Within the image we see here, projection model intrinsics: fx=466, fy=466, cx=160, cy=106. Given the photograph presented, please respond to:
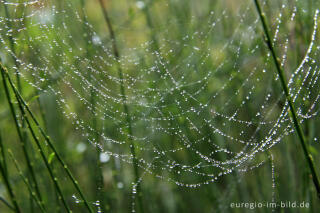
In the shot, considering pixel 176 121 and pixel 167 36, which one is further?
pixel 167 36

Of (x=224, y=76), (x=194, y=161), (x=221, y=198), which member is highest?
(x=224, y=76)

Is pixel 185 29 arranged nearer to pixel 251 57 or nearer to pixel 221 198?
pixel 251 57

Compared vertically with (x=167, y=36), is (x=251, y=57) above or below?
below

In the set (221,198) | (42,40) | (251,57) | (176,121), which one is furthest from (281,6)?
(42,40)

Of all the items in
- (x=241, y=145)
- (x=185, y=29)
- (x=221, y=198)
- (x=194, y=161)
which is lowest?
(x=221, y=198)

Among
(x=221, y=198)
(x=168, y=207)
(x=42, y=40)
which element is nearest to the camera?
(x=221, y=198)

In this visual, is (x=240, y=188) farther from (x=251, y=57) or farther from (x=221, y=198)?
(x=251, y=57)

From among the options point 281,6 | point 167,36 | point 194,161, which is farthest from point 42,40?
point 281,6

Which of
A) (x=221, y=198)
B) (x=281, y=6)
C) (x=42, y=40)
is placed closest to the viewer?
(x=281, y=6)

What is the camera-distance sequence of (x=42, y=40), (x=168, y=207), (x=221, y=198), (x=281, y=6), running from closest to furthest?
(x=281, y=6)
(x=221, y=198)
(x=42, y=40)
(x=168, y=207)

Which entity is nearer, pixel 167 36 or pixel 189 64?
pixel 189 64
